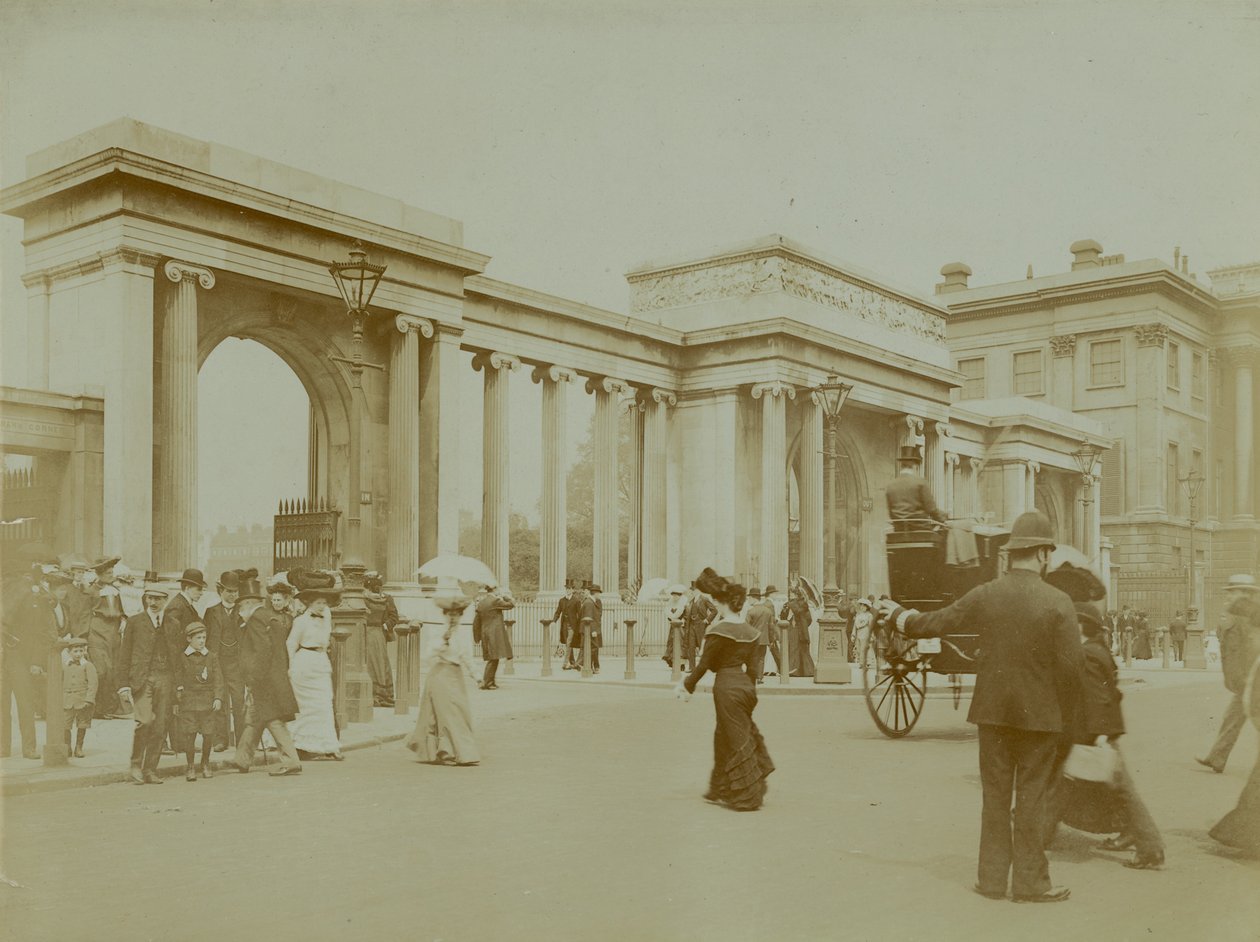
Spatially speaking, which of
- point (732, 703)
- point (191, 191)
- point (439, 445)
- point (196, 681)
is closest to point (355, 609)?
point (196, 681)

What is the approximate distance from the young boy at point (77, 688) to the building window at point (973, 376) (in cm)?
6087

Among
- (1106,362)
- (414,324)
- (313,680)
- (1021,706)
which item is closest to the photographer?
(1021,706)

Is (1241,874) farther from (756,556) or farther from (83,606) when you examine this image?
(756,556)

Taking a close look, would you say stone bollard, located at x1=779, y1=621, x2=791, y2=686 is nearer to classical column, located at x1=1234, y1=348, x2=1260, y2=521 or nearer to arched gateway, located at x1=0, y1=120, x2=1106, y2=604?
arched gateway, located at x1=0, y1=120, x2=1106, y2=604

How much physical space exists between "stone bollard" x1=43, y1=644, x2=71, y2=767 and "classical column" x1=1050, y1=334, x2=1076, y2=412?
59084 mm

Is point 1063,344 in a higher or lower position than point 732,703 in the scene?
higher

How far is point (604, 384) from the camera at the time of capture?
39219 millimetres

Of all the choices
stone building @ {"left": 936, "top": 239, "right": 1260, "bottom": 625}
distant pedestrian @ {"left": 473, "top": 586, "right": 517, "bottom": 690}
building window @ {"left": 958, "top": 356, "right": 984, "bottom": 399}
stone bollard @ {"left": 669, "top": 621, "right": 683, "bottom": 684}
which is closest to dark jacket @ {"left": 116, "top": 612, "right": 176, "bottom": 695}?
distant pedestrian @ {"left": 473, "top": 586, "right": 517, "bottom": 690}

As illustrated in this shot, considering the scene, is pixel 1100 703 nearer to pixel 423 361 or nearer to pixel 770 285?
pixel 423 361

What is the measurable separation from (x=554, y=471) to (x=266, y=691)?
2497 centimetres

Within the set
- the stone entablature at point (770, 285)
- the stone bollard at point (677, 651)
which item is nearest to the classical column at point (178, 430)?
the stone bollard at point (677, 651)

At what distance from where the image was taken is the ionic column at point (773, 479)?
3994cm

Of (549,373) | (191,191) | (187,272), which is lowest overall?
(549,373)

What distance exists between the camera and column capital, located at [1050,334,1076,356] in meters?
65.1
